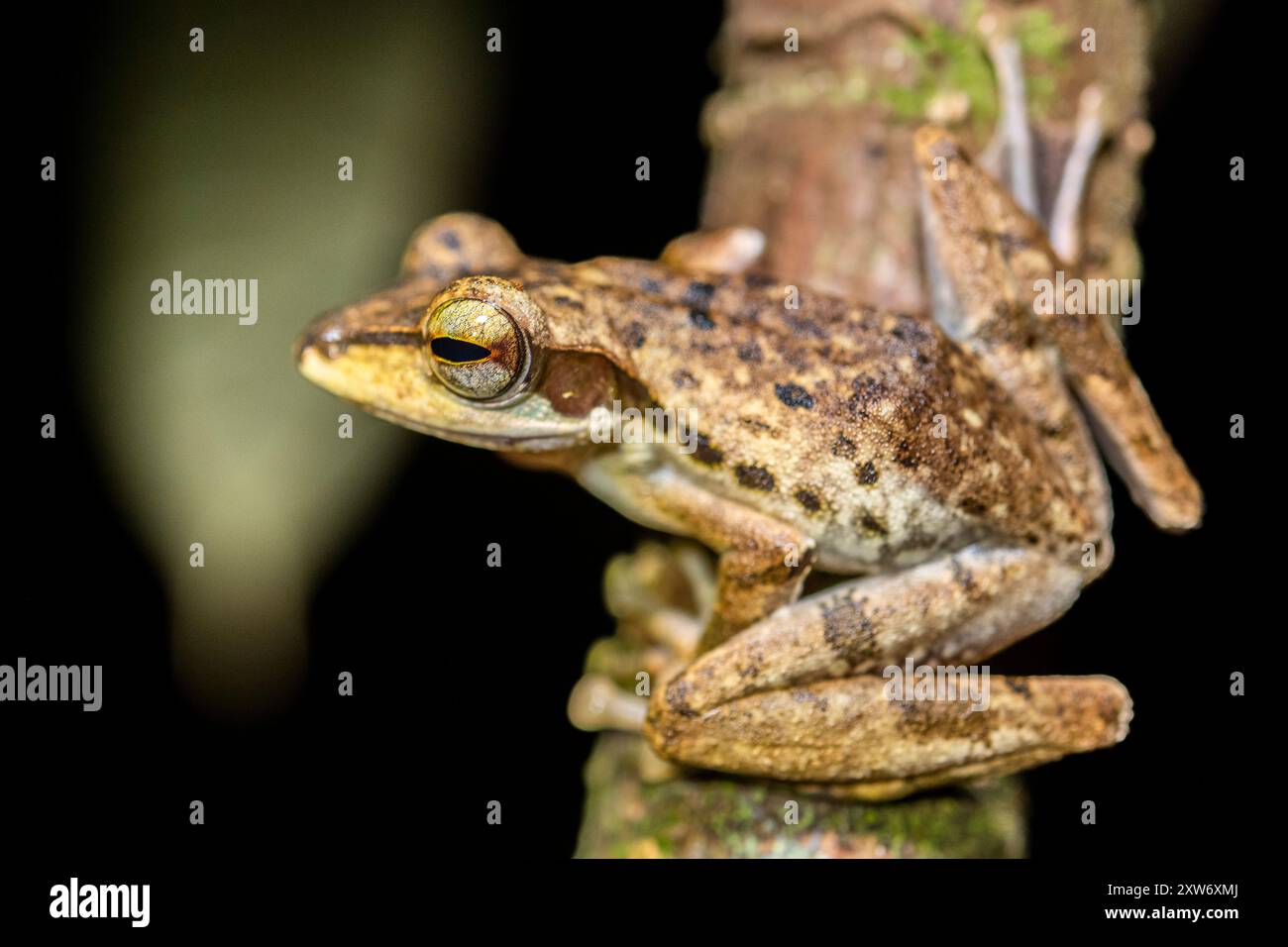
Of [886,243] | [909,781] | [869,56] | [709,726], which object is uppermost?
[869,56]

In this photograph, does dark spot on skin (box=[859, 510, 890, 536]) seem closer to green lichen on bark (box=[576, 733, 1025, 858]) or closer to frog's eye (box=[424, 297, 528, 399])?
green lichen on bark (box=[576, 733, 1025, 858])

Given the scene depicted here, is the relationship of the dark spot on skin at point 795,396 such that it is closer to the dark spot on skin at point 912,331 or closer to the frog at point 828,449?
the frog at point 828,449

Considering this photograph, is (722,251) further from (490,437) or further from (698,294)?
(490,437)

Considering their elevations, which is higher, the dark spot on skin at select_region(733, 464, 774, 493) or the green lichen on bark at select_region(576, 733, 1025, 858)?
the dark spot on skin at select_region(733, 464, 774, 493)

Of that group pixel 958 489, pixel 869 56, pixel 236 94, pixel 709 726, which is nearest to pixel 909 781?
pixel 709 726

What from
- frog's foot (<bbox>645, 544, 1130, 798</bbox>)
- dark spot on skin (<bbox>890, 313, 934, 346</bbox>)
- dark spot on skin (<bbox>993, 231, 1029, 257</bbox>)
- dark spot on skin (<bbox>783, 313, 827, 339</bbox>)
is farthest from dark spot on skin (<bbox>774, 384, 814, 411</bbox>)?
dark spot on skin (<bbox>993, 231, 1029, 257</bbox>)

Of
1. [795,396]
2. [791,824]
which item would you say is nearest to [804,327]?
[795,396]

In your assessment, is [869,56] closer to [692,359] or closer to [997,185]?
[997,185]

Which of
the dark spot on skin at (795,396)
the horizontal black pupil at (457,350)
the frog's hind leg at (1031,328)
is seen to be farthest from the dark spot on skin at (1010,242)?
the horizontal black pupil at (457,350)
